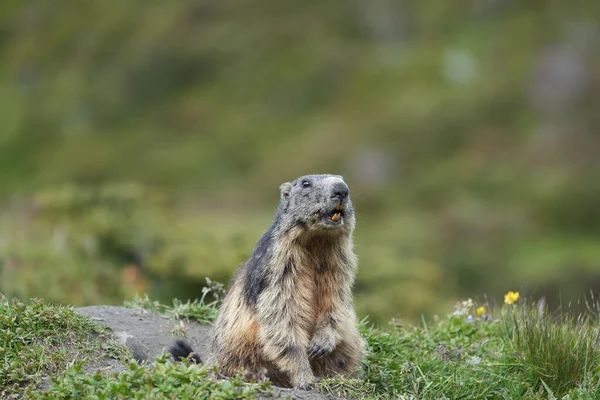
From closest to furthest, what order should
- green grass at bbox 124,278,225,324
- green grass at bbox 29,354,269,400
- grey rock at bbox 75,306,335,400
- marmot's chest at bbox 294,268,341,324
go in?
green grass at bbox 29,354,269,400, marmot's chest at bbox 294,268,341,324, grey rock at bbox 75,306,335,400, green grass at bbox 124,278,225,324

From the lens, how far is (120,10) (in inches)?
2539

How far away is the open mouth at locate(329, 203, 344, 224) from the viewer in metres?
7.84

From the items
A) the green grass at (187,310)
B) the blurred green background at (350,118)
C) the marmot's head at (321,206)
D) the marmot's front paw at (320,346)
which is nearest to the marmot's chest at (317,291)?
the marmot's front paw at (320,346)

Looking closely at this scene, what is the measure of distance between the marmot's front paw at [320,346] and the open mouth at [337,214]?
1022 millimetres

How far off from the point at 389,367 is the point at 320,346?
79 cm

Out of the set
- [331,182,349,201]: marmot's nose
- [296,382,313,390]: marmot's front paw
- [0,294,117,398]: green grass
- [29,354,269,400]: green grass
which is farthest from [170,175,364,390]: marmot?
[0,294,117,398]: green grass

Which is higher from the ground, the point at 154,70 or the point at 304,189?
the point at 154,70

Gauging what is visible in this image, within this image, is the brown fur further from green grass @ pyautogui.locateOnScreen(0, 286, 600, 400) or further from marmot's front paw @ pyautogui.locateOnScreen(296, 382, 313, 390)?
green grass @ pyautogui.locateOnScreen(0, 286, 600, 400)

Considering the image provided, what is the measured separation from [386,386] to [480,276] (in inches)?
925

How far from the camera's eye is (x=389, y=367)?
325 inches

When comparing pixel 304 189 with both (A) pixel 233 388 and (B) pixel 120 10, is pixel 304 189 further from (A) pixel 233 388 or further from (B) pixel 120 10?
(B) pixel 120 10

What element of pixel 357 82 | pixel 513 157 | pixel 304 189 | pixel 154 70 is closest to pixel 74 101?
pixel 154 70

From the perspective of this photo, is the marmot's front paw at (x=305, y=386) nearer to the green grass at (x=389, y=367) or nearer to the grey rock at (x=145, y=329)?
the green grass at (x=389, y=367)

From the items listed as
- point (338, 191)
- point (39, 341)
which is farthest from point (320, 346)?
point (39, 341)
